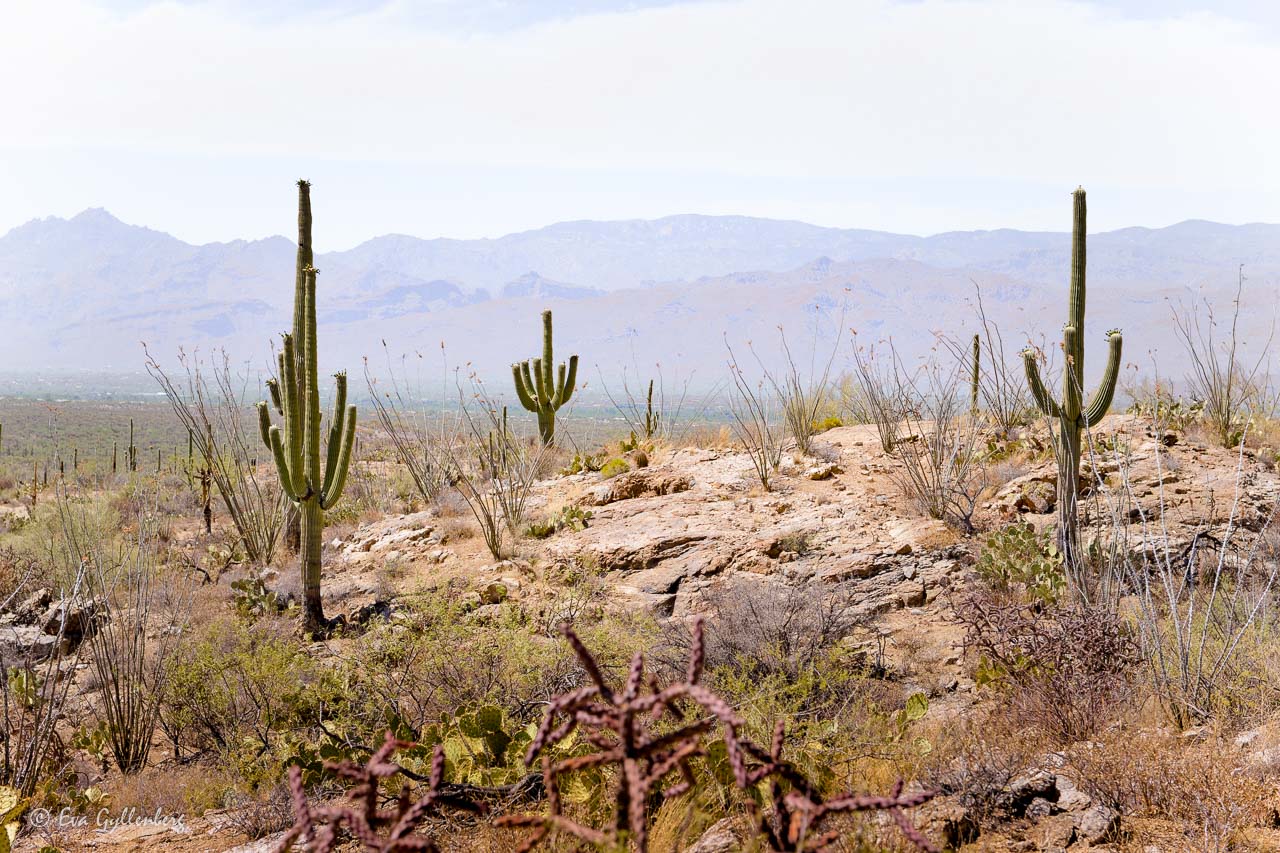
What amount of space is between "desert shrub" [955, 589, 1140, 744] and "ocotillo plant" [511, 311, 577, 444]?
981cm

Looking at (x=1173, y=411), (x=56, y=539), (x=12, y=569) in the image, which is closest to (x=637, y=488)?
(x=56, y=539)

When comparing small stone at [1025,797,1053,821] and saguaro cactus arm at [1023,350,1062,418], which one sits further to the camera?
saguaro cactus arm at [1023,350,1062,418]

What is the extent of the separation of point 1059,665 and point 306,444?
646 cm

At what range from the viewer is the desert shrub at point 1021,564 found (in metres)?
6.47

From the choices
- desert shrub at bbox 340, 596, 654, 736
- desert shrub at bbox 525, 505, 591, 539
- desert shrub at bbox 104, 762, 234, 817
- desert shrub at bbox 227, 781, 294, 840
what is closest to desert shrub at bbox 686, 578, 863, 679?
desert shrub at bbox 340, 596, 654, 736

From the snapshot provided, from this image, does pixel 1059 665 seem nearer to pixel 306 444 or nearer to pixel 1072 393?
pixel 1072 393

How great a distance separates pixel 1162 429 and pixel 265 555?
9.85 m

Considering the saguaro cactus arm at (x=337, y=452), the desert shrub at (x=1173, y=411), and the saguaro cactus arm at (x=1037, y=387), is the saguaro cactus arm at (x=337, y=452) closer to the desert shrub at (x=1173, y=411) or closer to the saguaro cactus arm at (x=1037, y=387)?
the saguaro cactus arm at (x=1037, y=387)

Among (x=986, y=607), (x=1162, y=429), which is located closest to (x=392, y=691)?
(x=986, y=607)

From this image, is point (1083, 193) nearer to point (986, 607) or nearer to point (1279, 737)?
point (986, 607)

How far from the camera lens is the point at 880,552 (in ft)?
25.3

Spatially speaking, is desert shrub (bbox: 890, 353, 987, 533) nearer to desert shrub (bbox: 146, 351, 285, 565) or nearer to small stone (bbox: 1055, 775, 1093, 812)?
small stone (bbox: 1055, 775, 1093, 812)

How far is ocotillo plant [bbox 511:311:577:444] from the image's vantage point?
47.5 feet

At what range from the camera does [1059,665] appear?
4660mm
